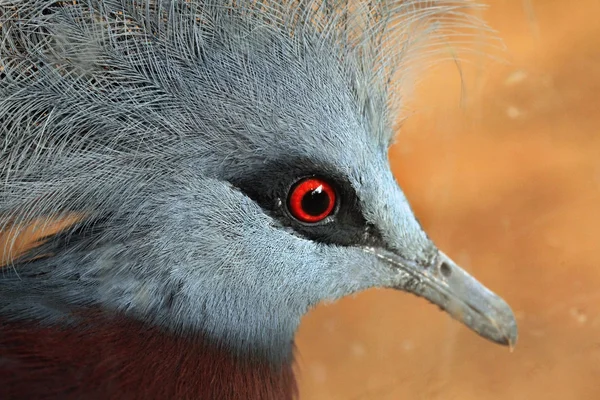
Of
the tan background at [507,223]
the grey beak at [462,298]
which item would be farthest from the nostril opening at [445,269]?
the tan background at [507,223]

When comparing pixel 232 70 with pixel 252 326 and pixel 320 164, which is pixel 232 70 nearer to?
pixel 320 164

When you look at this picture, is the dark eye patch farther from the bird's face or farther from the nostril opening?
the nostril opening

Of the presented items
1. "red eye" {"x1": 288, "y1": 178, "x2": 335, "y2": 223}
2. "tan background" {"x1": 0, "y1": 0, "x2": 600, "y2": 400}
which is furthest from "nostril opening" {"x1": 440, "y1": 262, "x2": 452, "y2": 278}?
"tan background" {"x1": 0, "y1": 0, "x2": 600, "y2": 400}

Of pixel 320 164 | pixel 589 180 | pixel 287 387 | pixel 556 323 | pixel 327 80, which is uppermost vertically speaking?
pixel 589 180

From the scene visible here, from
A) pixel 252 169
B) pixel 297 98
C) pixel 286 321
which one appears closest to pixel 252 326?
pixel 286 321

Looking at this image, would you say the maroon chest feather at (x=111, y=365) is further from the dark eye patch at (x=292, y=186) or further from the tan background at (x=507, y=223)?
the tan background at (x=507, y=223)

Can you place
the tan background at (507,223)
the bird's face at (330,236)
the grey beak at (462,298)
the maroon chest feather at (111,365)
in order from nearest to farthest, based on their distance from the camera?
the maroon chest feather at (111,365) < the bird's face at (330,236) < the grey beak at (462,298) < the tan background at (507,223)

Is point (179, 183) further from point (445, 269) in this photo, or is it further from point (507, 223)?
point (507, 223)
